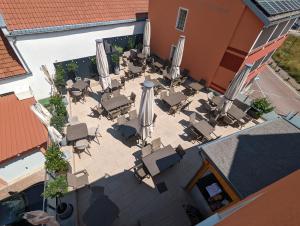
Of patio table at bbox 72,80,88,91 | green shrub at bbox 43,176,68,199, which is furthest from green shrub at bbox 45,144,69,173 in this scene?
patio table at bbox 72,80,88,91

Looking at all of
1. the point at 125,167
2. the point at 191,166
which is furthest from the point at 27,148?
the point at 191,166

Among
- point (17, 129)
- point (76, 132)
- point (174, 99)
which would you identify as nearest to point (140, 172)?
point (76, 132)

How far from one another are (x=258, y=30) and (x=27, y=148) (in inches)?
621

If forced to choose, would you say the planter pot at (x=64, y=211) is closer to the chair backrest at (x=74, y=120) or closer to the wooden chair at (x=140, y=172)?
the wooden chair at (x=140, y=172)

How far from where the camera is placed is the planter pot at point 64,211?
7166mm

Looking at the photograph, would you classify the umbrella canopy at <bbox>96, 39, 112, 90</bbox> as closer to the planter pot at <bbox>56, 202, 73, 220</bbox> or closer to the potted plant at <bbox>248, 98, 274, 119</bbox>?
the planter pot at <bbox>56, 202, 73, 220</bbox>

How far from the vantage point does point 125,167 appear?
31.0 ft

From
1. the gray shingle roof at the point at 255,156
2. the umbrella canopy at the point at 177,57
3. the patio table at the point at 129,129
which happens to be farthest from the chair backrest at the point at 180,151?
the umbrella canopy at the point at 177,57

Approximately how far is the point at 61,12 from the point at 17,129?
972cm

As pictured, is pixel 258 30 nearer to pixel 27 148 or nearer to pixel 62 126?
pixel 62 126

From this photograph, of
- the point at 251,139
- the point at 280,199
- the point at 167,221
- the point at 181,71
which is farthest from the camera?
the point at 181,71

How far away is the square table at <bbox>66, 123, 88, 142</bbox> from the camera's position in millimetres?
9547

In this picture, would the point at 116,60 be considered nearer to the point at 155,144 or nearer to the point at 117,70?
the point at 117,70

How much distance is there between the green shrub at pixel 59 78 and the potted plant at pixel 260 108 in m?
15.0
